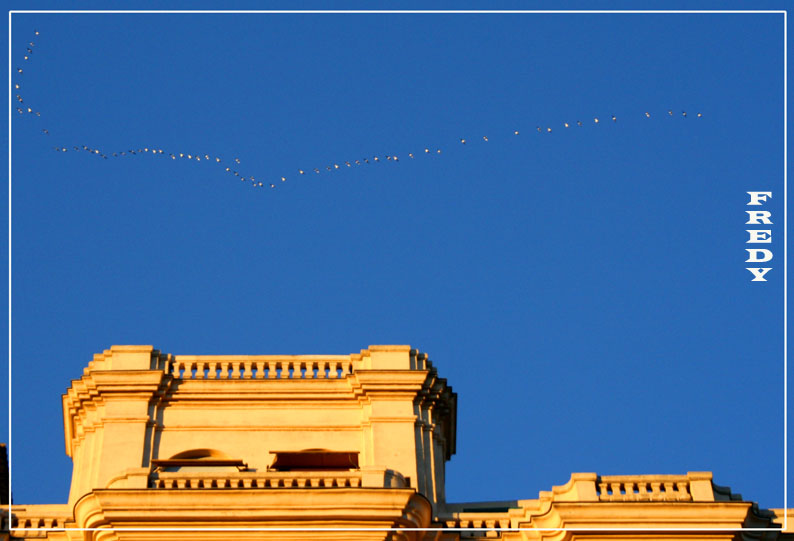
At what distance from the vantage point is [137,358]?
47.5 m

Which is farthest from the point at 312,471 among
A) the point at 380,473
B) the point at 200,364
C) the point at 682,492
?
the point at 682,492

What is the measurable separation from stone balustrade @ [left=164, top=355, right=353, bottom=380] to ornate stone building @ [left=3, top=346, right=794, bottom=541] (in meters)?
0.04

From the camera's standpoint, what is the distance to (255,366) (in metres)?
48.0

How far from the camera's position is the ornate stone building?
4134 centimetres

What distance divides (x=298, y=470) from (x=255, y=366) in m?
3.64

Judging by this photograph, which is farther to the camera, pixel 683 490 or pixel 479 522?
pixel 479 522

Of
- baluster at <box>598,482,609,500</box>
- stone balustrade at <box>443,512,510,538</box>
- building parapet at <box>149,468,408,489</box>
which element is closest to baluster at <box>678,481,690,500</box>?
baluster at <box>598,482,609,500</box>

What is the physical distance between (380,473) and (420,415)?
4.79 meters

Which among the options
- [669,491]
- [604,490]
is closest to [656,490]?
[669,491]

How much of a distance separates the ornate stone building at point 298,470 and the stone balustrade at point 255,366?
0.13ft

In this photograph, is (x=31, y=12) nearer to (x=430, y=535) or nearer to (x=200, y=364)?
(x=200, y=364)

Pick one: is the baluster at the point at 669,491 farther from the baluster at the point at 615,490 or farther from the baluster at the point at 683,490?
the baluster at the point at 615,490

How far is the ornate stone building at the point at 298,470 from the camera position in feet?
136

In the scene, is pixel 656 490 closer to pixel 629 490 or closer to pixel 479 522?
pixel 629 490
